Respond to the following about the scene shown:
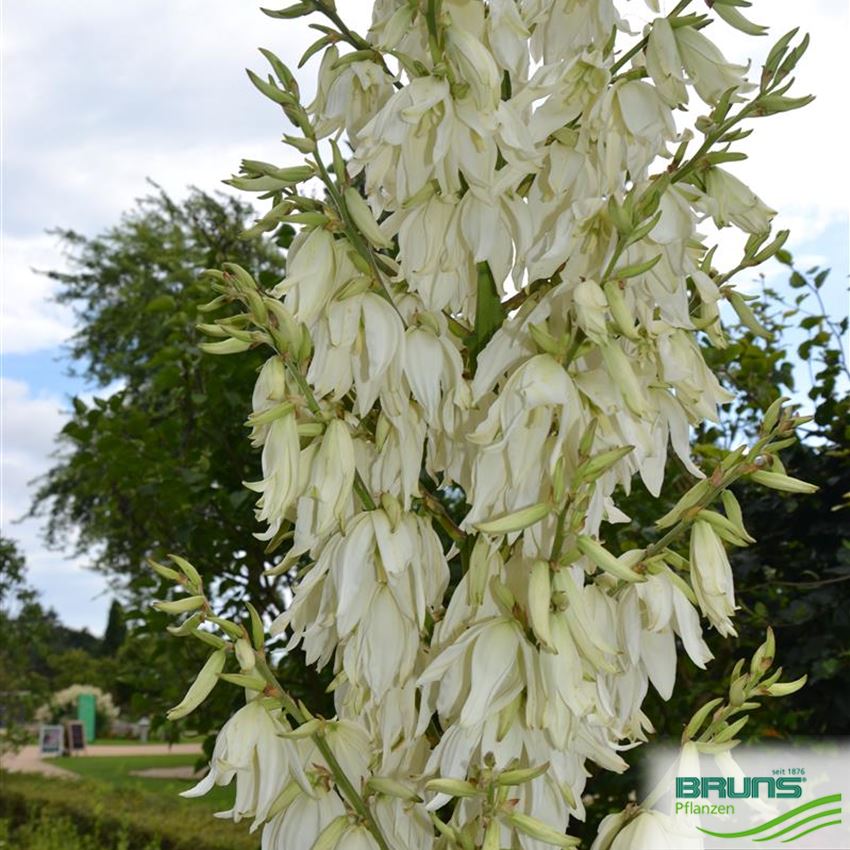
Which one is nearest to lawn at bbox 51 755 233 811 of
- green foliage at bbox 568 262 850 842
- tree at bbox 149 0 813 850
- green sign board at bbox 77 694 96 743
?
green sign board at bbox 77 694 96 743

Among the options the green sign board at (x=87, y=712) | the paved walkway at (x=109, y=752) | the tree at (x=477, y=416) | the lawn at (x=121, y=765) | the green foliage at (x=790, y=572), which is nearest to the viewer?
the tree at (x=477, y=416)

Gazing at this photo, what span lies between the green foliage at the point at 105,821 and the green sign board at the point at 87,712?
1033cm

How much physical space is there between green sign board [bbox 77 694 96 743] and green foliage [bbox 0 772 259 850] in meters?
10.3

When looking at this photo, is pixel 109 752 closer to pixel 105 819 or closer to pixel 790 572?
pixel 105 819

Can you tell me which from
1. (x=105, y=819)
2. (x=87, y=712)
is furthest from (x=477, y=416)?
(x=87, y=712)

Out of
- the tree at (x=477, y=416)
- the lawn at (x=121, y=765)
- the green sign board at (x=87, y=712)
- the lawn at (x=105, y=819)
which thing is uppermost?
the tree at (x=477, y=416)

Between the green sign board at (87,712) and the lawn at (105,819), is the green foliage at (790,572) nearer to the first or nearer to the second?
the lawn at (105,819)

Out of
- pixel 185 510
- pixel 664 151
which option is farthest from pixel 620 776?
pixel 664 151

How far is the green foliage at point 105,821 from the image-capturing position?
455 cm

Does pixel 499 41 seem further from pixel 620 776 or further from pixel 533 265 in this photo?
pixel 620 776

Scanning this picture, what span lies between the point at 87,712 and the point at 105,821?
40.0 feet

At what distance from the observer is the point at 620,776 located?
200cm

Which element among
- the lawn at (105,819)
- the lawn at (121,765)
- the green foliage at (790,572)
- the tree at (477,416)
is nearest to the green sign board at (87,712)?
the lawn at (121,765)

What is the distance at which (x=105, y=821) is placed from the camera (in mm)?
5125
